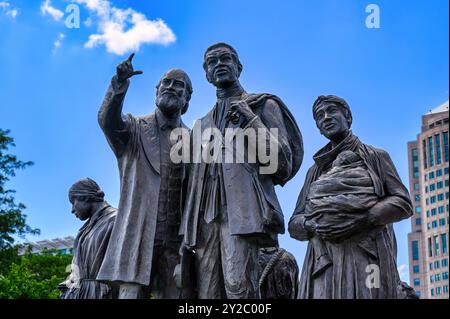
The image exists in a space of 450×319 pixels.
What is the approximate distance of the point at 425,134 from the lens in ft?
340

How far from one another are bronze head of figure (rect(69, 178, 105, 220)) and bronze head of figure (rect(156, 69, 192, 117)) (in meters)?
2.00

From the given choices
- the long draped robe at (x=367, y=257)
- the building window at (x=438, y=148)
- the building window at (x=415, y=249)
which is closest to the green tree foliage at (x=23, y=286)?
the long draped robe at (x=367, y=257)

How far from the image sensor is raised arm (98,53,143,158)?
10789 millimetres

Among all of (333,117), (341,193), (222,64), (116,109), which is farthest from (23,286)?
(341,193)

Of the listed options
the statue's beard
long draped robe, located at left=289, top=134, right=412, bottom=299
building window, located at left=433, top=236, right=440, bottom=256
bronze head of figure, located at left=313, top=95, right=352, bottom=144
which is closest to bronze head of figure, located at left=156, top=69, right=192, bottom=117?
the statue's beard

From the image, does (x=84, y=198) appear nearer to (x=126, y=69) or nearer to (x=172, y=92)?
(x=172, y=92)

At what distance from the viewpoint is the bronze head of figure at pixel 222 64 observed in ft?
36.0

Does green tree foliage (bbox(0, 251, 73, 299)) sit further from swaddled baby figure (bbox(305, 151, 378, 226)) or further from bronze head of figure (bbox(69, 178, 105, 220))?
swaddled baby figure (bbox(305, 151, 378, 226))

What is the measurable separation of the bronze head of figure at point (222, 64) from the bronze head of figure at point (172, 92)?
45cm

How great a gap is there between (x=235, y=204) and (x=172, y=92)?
79.3 inches

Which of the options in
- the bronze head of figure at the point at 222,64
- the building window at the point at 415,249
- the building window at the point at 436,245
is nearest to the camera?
the bronze head of figure at the point at 222,64

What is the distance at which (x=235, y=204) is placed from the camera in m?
10.2

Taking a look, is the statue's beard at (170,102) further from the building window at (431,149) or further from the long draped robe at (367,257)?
the building window at (431,149)
